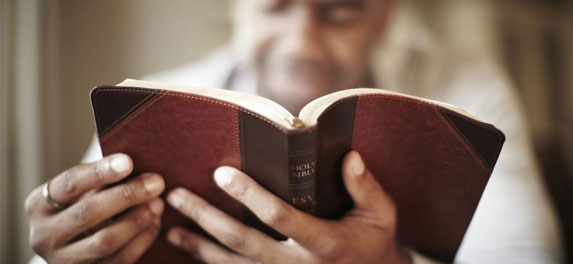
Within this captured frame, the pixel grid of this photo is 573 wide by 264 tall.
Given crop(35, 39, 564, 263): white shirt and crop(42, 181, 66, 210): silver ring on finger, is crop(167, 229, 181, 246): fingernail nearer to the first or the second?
crop(42, 181, 66, 210): silver ring on finger

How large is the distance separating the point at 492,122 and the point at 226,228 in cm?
101

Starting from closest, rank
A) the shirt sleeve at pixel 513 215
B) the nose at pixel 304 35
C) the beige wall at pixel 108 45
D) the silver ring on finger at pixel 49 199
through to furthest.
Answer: the silver ring on finger at pixel 49 199
the shirt sleeve at pixel 513 215
the nose at pixel 304 35
the beige wall at pixel 108 45

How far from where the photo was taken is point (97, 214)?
456 millimetres

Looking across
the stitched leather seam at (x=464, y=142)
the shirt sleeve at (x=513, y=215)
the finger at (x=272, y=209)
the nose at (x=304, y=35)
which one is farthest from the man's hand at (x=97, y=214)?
the shirt sleeve at (x=513, y=215)

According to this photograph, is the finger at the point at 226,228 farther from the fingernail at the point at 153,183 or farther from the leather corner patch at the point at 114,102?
the leather corner patch at the point at 114,102

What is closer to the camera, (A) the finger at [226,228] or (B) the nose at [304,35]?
(A) the finger at [226,228]

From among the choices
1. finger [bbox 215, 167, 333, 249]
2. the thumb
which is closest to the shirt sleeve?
the thumb

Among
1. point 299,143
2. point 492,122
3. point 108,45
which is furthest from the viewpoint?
point 108,45

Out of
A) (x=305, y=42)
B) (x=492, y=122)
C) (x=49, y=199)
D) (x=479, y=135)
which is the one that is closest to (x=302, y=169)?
(x=479, y=135)

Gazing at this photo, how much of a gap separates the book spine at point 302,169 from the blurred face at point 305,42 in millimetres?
603

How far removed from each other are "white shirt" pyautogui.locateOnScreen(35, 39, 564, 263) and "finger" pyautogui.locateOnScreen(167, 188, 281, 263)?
0.29 meters

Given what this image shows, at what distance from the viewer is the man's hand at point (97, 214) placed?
1.48ft

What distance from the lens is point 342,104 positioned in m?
0.42

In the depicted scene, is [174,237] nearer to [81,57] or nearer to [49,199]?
[49,199]
